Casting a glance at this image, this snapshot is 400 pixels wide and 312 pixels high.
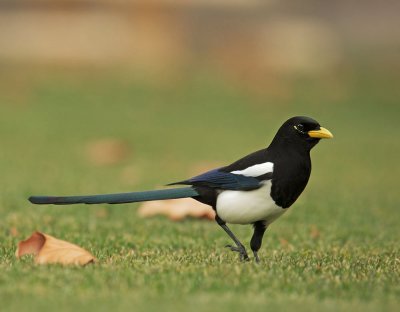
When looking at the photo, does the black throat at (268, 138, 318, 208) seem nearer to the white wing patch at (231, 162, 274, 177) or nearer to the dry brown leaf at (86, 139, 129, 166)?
the white wing patch at (231, 162, 274, 177)

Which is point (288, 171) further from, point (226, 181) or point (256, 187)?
point (226, 181)

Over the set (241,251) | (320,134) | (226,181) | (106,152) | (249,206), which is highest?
(320,134)

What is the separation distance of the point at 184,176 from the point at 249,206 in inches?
165

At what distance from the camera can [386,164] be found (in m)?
9.75

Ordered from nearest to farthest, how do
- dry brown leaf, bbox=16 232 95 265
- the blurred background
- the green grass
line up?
the green grass → dry brown leaf, bbox=16 232 95 265 → the blurred background

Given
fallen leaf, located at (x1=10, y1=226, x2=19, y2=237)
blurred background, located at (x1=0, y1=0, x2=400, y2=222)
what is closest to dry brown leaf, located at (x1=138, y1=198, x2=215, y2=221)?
fallen leaf, located at (x1=10, y1=226, x2=19, y2=237)

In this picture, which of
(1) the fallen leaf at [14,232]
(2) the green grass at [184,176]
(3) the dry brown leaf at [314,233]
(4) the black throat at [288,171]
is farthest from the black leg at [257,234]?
(1) the fallen leaf at [14,232]

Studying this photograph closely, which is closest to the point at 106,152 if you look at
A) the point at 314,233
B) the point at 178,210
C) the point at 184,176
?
the point at 184,176

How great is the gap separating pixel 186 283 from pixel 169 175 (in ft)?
16.1

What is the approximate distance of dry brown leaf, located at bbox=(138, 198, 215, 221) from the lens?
20.2ft

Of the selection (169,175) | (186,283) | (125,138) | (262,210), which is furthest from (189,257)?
(125,138)

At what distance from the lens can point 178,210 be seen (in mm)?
6172

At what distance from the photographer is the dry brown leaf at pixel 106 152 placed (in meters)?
9.42

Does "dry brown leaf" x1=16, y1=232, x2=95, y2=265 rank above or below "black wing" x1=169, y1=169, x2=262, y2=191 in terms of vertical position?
below
